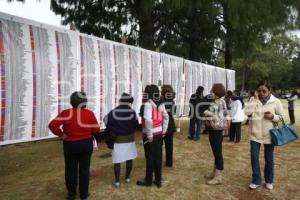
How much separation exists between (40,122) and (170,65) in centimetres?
502

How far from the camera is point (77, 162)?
163 inches

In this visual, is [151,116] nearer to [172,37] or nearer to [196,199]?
[196,199]

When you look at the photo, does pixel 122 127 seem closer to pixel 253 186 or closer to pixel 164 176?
pixel 164 176

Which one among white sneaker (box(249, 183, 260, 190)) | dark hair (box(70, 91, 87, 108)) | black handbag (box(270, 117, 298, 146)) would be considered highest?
dark hair (box(70, 91, 87, 108))

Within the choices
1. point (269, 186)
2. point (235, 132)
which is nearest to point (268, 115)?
point (269, 186)

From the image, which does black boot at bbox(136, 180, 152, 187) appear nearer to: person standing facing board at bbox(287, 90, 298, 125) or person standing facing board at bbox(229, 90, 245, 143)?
person standing facing board at bbox(229, 90, 245, 143)

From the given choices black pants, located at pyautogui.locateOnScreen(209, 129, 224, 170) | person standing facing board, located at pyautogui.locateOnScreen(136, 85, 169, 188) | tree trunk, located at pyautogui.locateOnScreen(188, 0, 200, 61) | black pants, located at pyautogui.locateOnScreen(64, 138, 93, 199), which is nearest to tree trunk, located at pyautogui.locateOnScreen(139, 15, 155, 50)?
tree trunk, located at pyautogui.locateOnScreen(188, 0, 200, 61)

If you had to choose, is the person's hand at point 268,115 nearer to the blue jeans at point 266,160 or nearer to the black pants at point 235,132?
the blue jeans at point 266,160

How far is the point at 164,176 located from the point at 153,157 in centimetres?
75

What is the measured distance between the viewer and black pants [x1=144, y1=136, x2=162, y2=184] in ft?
15.2

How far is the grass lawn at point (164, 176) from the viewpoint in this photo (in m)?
4.44

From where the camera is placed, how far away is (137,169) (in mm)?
5613

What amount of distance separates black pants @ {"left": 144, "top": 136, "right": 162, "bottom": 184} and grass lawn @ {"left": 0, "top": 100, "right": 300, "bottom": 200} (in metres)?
0.20

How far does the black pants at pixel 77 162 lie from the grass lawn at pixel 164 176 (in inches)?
10.8
